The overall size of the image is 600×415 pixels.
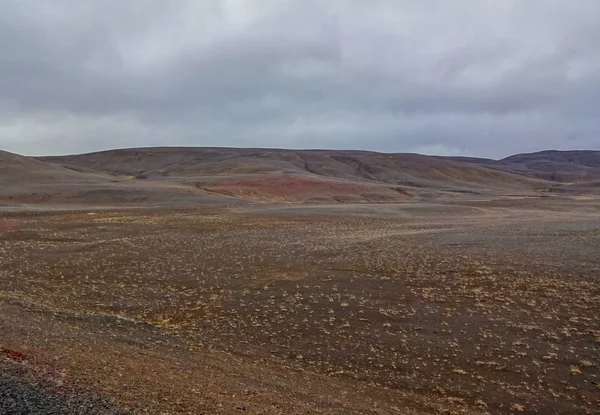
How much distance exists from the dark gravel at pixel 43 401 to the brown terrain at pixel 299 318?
0.03 m

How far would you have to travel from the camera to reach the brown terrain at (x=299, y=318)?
976 centimetres

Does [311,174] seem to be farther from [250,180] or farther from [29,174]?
[29,174]

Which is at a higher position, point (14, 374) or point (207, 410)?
point (14, 374)

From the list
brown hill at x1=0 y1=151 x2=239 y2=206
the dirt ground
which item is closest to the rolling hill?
brown hill at x1=0 y1=151 x2=239 y2=206

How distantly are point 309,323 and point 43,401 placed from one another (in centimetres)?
956

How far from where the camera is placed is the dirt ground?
10094 millimetres

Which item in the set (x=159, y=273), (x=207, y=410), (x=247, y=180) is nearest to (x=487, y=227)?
(x=159, y=273)

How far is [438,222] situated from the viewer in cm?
4244

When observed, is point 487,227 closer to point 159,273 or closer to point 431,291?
point 431,291

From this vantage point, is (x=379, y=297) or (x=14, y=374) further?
(x=379, y=297)

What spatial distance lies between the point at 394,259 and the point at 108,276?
12743 mm

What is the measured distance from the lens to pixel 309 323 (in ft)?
52.5

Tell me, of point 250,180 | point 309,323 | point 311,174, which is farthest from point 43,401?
point 311,174

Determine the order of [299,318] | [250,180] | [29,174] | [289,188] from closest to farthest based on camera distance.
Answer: [299,318] → [289,188] → [29,174] → [250,180]
